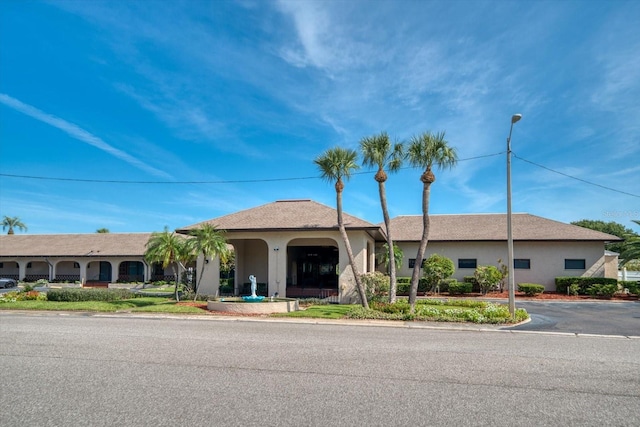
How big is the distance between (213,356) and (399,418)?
17.2 ft

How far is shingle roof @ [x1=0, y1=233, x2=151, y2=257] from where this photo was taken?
1667 inches

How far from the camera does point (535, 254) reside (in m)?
31.9

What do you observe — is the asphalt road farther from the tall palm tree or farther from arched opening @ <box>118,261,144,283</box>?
arched opening @ <box>118,261,144,283</box>

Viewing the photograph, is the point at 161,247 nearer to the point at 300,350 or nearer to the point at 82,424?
the point at 300,350

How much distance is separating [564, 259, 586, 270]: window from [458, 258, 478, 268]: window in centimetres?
634

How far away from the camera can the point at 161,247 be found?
73.7ft

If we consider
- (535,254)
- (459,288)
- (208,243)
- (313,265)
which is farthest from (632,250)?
(208,243)

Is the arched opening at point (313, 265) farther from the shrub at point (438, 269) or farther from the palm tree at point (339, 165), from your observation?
the palm tree at point (339, 165)

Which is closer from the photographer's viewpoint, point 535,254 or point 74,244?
point 535,254

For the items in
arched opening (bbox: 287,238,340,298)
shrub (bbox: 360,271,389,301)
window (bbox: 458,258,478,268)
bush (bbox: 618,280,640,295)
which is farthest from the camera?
window (bbox: 458,258,478,268)

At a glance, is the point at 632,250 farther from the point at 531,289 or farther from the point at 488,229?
the point at 488,229

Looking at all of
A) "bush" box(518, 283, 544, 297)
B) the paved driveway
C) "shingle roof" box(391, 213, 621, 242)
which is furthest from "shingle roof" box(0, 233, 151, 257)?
the paved driveway

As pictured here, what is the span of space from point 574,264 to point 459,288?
9.01 meters

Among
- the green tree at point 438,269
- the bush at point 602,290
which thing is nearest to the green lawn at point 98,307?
the green tree at point 438,269
